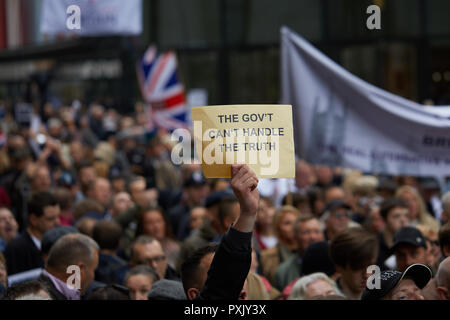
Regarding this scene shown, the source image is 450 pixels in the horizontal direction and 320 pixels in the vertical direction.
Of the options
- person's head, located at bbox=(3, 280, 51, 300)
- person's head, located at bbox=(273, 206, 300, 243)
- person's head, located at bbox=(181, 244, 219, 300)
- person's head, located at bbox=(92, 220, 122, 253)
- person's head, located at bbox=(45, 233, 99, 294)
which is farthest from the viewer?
person's head, located at bbox=(273, 206, 300, 243)

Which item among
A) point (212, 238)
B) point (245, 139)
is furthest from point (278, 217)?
point (245, 139)

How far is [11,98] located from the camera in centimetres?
3197

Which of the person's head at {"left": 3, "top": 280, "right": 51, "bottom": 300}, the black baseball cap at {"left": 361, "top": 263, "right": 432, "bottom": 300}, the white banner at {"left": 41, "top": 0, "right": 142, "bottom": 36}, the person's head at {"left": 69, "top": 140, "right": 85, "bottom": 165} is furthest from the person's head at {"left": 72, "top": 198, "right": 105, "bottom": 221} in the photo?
the white banner at {"left": 41, "top": 0, "right": 142, "bottom": 36}

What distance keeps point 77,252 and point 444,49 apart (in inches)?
595

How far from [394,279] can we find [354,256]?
1602 mm

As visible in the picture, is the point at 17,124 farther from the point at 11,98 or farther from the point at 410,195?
the point at 410,195

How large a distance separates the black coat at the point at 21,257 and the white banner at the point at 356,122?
A: 102 inches

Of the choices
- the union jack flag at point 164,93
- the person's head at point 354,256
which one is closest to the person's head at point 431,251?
the person's head at point 354,256

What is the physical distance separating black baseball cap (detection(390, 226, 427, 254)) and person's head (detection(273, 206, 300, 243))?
1.58 m

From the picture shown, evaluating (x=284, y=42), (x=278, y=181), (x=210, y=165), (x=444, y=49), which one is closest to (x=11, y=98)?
(x=444, y=49)

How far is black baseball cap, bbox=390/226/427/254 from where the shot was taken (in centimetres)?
540

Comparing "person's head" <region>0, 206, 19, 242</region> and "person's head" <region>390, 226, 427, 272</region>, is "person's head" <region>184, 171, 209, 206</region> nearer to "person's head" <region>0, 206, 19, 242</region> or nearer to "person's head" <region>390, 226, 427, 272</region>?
"person's head" <region>0, 206, 19, 242</region>

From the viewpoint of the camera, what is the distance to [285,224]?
7137 mm

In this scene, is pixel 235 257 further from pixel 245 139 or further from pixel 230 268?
pixel 245 139
